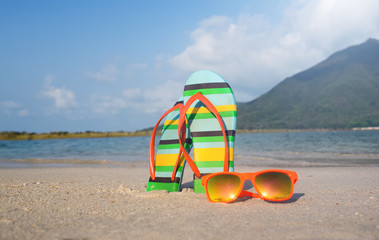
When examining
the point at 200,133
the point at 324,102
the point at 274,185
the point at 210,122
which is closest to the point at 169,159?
the point at 200,133

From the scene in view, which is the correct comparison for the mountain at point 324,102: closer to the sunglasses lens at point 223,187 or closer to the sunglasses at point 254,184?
the sunglasses at point 254,184

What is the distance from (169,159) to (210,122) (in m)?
0.83

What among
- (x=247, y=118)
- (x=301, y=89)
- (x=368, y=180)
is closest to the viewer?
(x=368, y=180)

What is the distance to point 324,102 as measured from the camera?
2889 inches

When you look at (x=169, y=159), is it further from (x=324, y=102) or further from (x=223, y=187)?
(x=324, y=102)

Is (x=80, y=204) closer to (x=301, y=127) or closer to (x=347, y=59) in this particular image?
(x=301, y=127)

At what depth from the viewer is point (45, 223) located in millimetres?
2506

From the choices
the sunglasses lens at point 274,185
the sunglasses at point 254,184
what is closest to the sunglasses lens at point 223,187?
the sunglasses at point 254,184

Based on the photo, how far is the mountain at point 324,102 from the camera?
6706 centimetres

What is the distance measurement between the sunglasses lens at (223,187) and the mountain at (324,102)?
65.1 meters

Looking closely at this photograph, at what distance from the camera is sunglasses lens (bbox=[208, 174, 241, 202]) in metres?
3.31

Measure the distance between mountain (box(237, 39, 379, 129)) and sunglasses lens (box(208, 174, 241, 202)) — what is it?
65.1 m

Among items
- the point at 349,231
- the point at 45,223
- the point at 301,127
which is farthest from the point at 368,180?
the point at 301,127

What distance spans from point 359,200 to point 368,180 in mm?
2268
